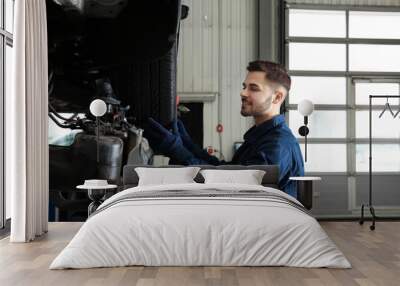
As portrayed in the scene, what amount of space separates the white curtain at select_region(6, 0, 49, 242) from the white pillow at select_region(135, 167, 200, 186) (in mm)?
Answer: 1124

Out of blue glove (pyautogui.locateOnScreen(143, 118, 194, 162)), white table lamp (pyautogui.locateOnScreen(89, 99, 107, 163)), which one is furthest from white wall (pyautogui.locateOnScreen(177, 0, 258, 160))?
white table lamp (pyautogui.locateOnScreen(89, 99, 107, 163))

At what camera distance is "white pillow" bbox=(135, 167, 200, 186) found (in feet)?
19.4

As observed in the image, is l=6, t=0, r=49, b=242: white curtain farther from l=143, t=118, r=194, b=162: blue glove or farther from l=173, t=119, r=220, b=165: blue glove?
l=173, t=119, r=220, b=165: blue glove

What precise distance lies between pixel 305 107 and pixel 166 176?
6.82 feet

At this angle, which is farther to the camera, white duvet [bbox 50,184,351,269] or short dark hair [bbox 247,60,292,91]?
short dark hair [bbox 247,60,292,91]

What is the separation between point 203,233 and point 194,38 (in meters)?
3.43

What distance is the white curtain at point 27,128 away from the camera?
5168mm

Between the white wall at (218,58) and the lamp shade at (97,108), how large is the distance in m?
0.99

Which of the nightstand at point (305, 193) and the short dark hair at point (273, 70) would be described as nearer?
the nightstand at point (305, 193)

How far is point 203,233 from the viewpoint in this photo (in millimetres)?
3930

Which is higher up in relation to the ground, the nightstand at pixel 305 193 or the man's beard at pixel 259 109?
the man's beard at pixel 259 109

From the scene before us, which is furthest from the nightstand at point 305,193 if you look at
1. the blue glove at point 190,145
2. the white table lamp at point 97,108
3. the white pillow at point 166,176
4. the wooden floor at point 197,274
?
the white table lamp at point 97,108

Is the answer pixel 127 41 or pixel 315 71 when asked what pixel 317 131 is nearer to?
pixel 315 71

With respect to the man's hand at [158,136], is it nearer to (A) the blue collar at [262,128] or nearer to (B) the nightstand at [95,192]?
(B) the nightstand at [95,192]
